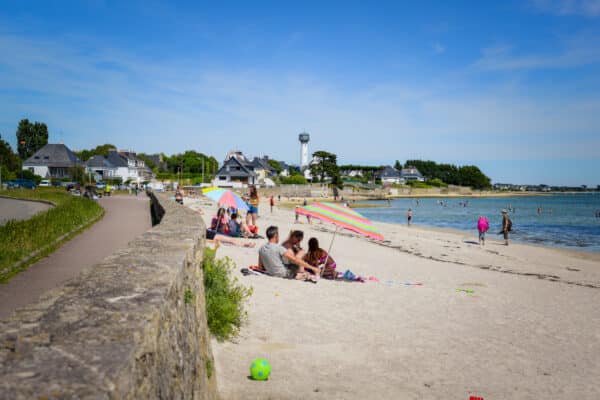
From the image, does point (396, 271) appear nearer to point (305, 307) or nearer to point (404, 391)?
point (305, 307)

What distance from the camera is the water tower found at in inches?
6531

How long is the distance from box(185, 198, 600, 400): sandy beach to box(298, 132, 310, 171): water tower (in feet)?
501

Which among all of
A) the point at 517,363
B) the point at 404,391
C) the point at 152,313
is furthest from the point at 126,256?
the point at 517,363

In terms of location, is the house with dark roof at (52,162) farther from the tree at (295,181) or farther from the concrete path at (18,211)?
the concrete path at (18,211)

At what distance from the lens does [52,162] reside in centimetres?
8788

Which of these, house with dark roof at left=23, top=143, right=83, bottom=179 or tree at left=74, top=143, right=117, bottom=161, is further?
tree at left=74, top=143, right=117, bottom=161

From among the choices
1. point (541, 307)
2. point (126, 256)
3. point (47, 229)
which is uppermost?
point (126, 256)

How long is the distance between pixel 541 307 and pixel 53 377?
9680 millimetres

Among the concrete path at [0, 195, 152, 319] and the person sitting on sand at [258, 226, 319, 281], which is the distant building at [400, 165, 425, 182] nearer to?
the concrete path at [0, 195, 152, 319]

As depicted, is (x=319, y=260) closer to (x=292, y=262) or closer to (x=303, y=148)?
(x=292, y=262)

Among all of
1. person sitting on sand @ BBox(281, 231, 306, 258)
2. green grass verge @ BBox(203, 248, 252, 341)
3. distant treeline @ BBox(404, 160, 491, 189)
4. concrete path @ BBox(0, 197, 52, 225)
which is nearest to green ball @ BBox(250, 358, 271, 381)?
green grass verge @ BBox(203, 248, 252, 341)

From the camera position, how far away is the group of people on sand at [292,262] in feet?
31.7

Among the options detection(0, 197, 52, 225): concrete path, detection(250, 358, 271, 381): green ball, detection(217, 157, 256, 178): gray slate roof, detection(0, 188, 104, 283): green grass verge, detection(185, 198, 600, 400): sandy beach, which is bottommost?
detection(185, 198, 600, 400): sandy beach

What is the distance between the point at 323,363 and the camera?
18.1ft
